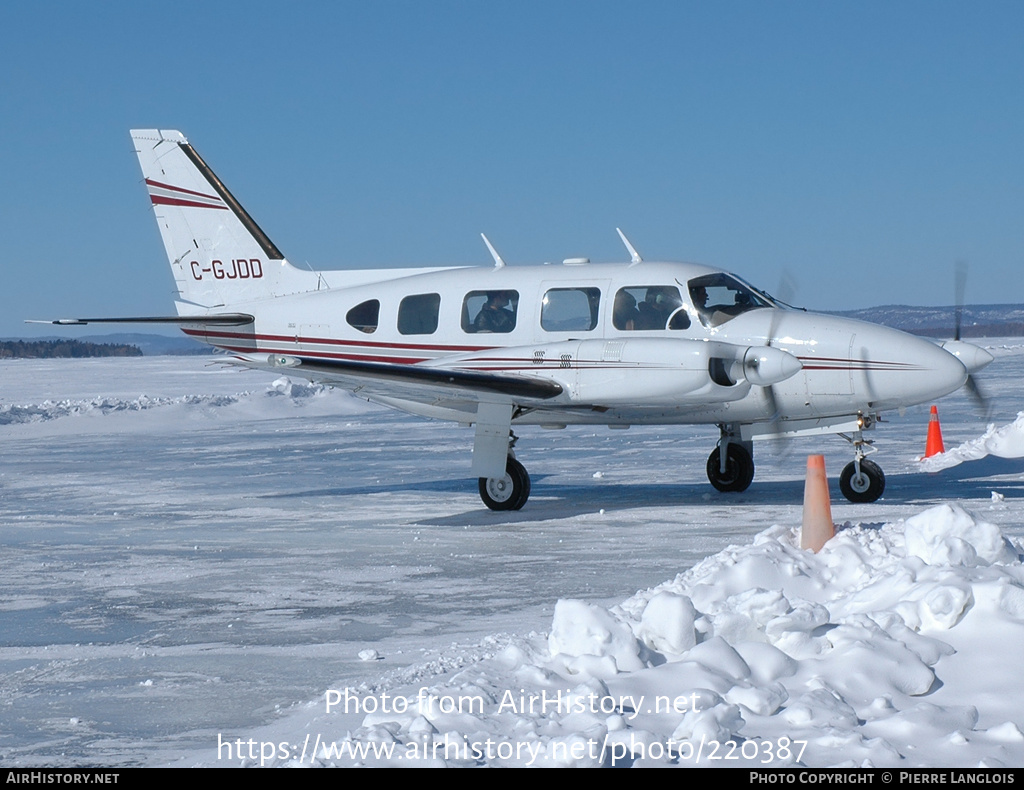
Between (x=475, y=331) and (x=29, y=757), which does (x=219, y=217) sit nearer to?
(x=475, y=331)

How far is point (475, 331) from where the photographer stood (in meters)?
12.4

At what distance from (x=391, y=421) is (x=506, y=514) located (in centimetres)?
1377

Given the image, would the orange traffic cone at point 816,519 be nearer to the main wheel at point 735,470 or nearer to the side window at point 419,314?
the main wheel at point 735,470

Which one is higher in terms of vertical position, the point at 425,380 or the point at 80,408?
the point at 425,380

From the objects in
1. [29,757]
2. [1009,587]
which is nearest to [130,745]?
[29,757]

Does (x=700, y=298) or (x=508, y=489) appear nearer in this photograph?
(x=700, y=298)

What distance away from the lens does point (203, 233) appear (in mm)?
14648

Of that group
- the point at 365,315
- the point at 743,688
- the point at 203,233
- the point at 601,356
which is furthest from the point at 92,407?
the point at 743,688

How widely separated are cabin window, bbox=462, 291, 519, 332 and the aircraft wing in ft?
3.30

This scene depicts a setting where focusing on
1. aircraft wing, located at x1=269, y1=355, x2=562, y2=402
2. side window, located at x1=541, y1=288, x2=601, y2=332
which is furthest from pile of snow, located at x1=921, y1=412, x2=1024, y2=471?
aircraft wing, located at x1=269, y1=355, x2=562, y2=402

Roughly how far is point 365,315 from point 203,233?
3.02 meters

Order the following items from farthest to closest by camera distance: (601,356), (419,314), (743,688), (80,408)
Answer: (80,408) → (419,314) → (601,356) → (743,688)

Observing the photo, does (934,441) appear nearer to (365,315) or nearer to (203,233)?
(365,315)

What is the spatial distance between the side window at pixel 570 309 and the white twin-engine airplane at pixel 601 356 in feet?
0.05
